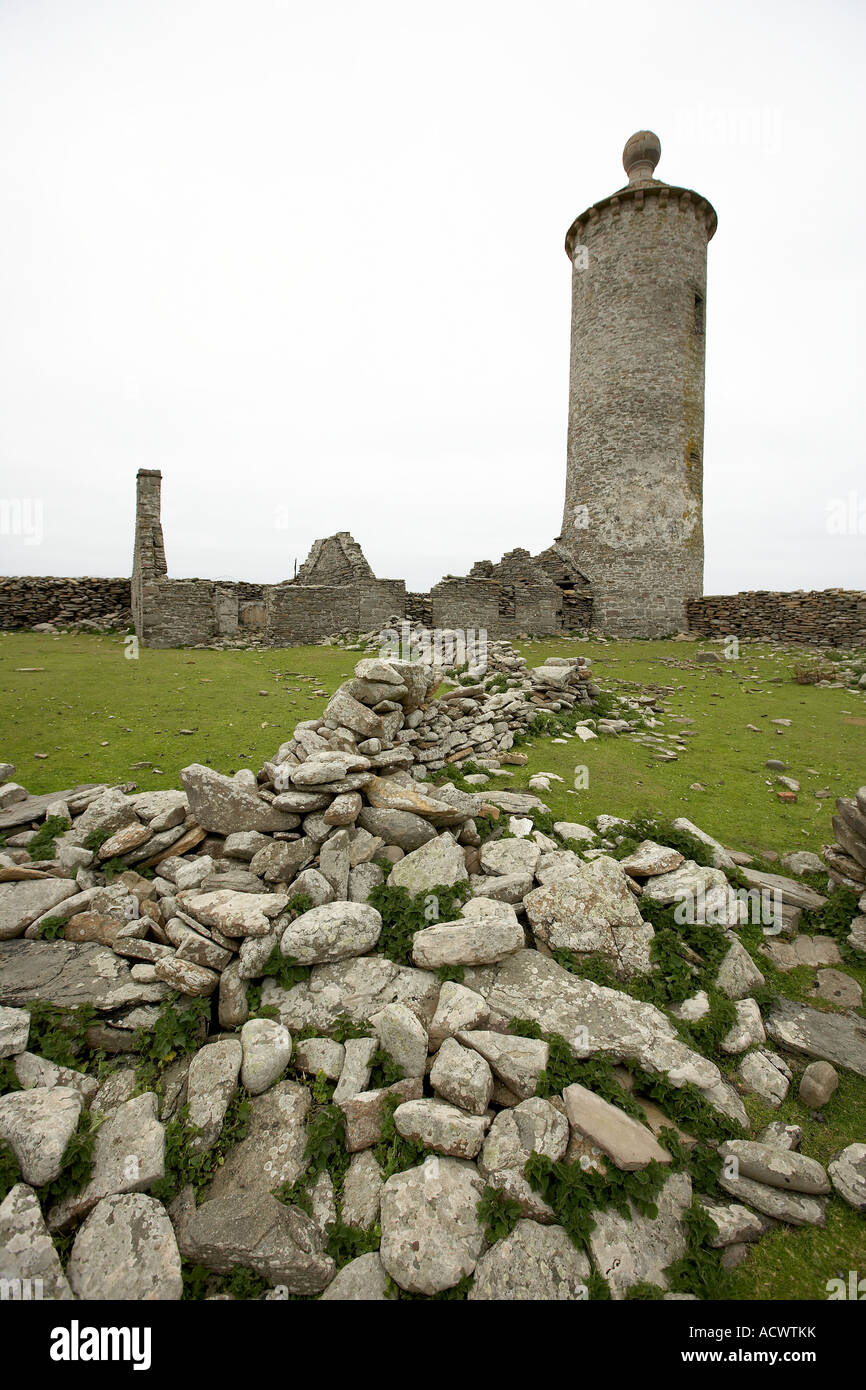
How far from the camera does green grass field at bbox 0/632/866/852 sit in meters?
6.67

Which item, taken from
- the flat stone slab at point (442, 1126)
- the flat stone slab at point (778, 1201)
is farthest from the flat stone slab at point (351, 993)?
the flat stone slab at point (778, 1201)

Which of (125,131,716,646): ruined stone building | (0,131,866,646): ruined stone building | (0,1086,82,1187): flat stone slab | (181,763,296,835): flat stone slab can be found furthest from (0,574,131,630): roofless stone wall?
→ (0,1086,82,1187): flat stone slab

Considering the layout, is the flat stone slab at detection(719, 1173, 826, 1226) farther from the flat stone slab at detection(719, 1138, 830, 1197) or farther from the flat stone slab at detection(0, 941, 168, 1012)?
the flat stone slab at detection(0, 941, 168, 1012)

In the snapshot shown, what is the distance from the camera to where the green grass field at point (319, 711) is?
6672 millimetres

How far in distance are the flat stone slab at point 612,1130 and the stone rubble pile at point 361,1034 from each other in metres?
0.02

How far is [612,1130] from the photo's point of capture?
3.12 metres

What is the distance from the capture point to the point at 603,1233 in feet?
9.21

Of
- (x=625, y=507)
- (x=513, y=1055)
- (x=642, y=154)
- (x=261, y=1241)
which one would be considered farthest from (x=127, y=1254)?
(x=642, y=154)

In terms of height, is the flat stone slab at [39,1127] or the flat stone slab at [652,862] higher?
the flat stone slab at [652,862]

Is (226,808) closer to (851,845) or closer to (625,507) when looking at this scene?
(851,845)

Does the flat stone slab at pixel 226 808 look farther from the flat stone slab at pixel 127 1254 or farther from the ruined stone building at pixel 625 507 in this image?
the ruined stone building at pixel 625 507
